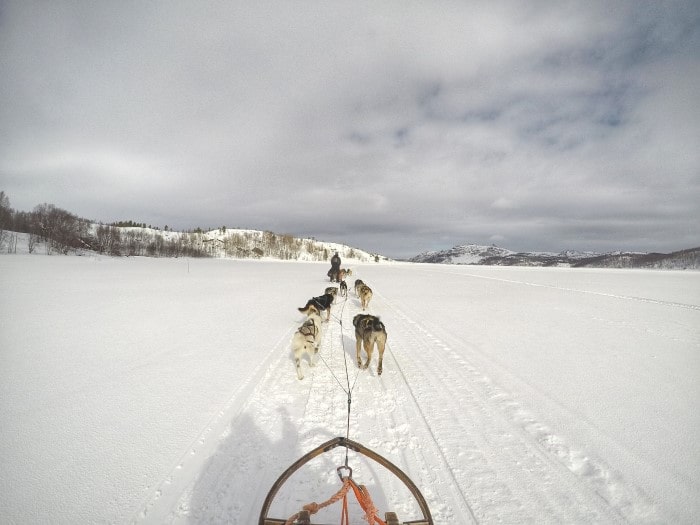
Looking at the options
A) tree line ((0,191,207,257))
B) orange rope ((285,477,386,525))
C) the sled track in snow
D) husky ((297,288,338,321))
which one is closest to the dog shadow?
orange rope ((285,477,386,525))

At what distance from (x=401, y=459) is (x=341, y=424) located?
2.96ft

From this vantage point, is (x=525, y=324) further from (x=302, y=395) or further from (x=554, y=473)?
(x=302, y=395)

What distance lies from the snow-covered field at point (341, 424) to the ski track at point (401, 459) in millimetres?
19

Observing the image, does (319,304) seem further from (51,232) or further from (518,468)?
(51,232)

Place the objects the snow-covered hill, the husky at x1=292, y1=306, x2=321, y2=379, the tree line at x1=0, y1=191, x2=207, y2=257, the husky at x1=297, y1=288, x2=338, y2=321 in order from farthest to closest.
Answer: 1. the snow-covered hill
2. the tree line at x1=0, y1=191, x2=207, y2=257
3. the husky at x1=297, y1=288, x2=338, y2=321
4. the husky at x1=292, y1=306, x2=321, y2=379

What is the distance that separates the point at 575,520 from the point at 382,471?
5.50 ft

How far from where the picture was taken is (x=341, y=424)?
368 centimetres

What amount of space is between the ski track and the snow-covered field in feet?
0.06

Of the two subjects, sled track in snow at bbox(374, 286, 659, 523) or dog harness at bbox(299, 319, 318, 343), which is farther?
dog harness at bbox(299, 319, 318, 343)

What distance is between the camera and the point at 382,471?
9.63 ft

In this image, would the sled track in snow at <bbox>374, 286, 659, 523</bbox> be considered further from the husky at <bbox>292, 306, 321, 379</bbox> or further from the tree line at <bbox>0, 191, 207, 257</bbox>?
the tree line at <bbox>0, 191, 207, 257</bbox>

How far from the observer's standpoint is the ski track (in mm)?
2516

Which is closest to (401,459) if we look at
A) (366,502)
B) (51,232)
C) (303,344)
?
(366,502)

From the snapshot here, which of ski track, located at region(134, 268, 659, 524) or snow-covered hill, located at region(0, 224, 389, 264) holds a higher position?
snow-covered hill, located at region(0, 224, 389, 264)
